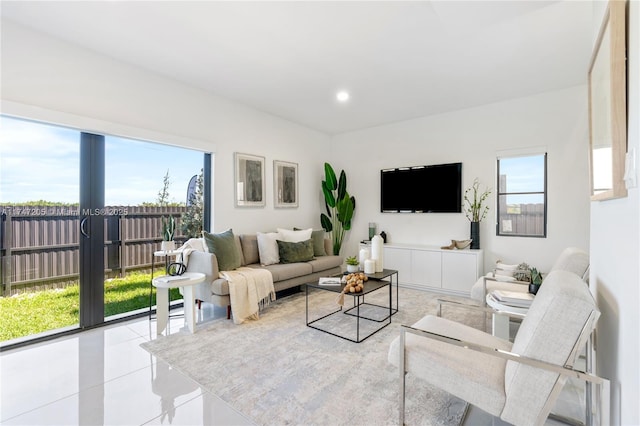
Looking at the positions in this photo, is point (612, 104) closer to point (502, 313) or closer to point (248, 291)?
point (502, 313)

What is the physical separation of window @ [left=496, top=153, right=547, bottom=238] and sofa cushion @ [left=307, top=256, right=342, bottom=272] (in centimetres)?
250

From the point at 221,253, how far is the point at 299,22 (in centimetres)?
261

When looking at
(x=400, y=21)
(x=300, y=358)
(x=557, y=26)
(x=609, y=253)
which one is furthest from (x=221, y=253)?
(x=557, y=26)

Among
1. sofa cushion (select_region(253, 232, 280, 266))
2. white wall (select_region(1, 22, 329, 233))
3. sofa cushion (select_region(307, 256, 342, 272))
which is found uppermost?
white wall (select_region(1, 22, 329, 233))

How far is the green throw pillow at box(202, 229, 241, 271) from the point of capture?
3551mm

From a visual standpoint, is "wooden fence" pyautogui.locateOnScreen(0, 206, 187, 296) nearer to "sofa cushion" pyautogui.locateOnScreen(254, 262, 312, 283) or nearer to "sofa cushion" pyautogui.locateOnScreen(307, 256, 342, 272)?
"sofa cushion" pyautogui.locateOnScreen(254, 262, 312, 283)

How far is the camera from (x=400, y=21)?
2508mm

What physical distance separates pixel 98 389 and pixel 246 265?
221 cm

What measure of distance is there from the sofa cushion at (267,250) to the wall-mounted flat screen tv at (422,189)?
2285 mm

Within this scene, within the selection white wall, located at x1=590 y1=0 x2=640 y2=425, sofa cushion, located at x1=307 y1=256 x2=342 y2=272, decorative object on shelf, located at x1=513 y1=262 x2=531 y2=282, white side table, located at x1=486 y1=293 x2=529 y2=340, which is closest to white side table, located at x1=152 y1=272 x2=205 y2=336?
sofa cushion, located at x1=307 y1=256 x2=342 y2=272

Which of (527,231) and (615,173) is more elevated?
(615,173)

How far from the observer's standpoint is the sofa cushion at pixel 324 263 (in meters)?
4.37

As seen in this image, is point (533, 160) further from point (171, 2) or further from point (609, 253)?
point (171, 2)

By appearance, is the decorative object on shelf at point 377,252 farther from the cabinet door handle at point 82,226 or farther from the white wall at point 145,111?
the cabinet door handle at point 82,226
